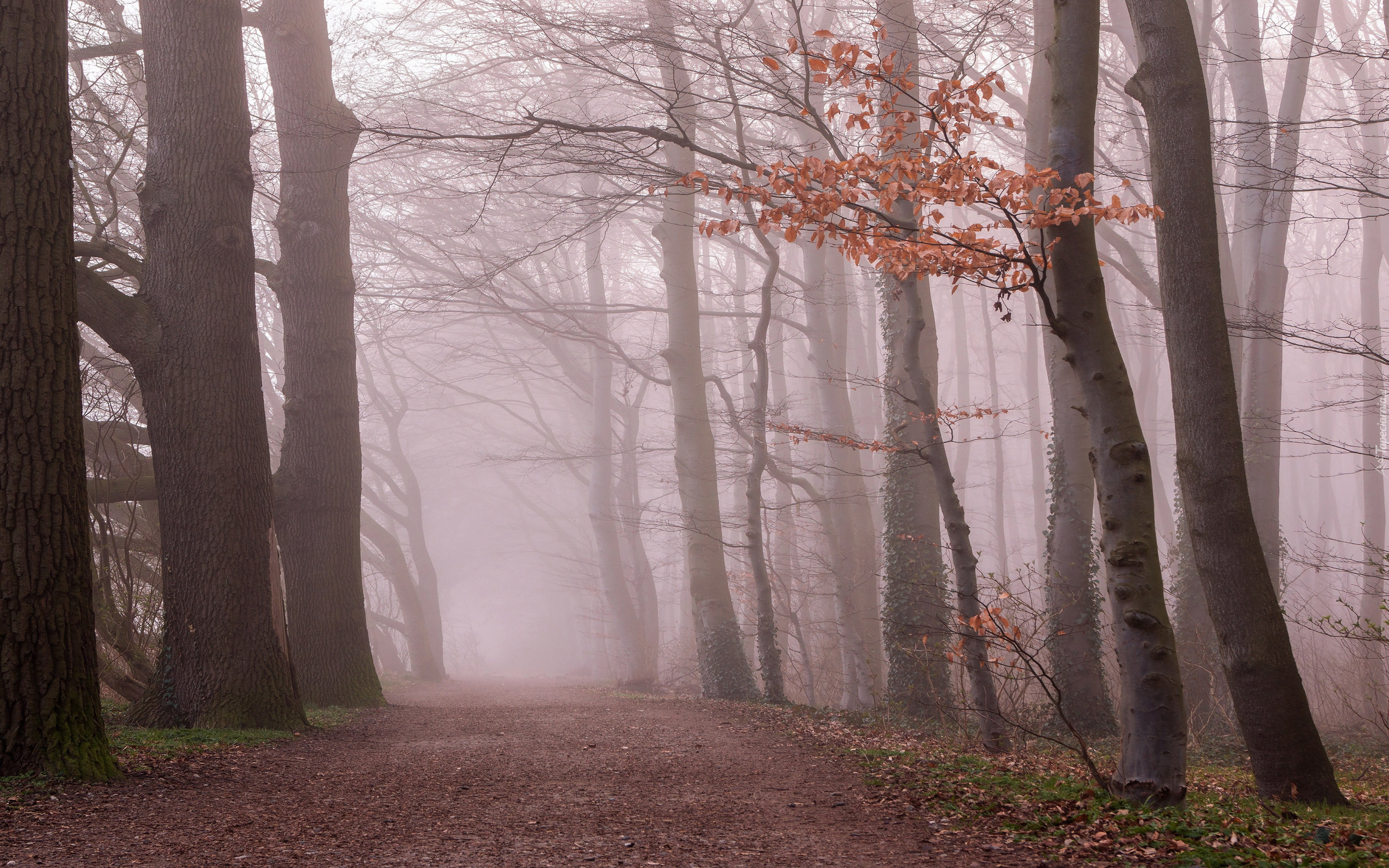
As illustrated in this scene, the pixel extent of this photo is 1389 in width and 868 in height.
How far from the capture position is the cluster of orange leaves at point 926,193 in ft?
14.4

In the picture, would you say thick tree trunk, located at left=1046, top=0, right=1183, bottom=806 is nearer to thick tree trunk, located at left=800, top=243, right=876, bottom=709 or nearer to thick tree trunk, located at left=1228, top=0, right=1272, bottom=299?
thick tree trunk, located at left=1228, top=0, right=1272, bottom=299

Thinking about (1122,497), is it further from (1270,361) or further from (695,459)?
(695,459)

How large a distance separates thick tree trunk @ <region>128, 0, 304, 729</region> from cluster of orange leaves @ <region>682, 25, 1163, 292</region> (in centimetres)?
384

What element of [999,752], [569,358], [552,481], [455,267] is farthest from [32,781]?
[552,481]

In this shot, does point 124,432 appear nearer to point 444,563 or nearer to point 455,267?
point 455,267

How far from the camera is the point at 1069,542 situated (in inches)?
378

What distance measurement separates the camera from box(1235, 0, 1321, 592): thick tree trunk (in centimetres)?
1024

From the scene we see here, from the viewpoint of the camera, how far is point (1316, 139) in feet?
73.4

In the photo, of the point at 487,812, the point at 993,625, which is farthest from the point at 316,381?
the point at 993,625

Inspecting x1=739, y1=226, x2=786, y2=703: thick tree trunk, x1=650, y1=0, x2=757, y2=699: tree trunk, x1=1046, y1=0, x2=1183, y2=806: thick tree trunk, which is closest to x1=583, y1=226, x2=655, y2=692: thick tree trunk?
x1=650, y1=0, x2=757, y2=699: tree trunk

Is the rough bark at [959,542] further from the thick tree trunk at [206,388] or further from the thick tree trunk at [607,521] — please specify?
the thick tree trunk at [607,521]

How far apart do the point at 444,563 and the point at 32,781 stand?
34.9m

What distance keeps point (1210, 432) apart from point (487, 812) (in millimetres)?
4573

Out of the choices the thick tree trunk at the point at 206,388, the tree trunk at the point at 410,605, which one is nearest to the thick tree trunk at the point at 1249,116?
the thick tree trunk at the point at 206,388
